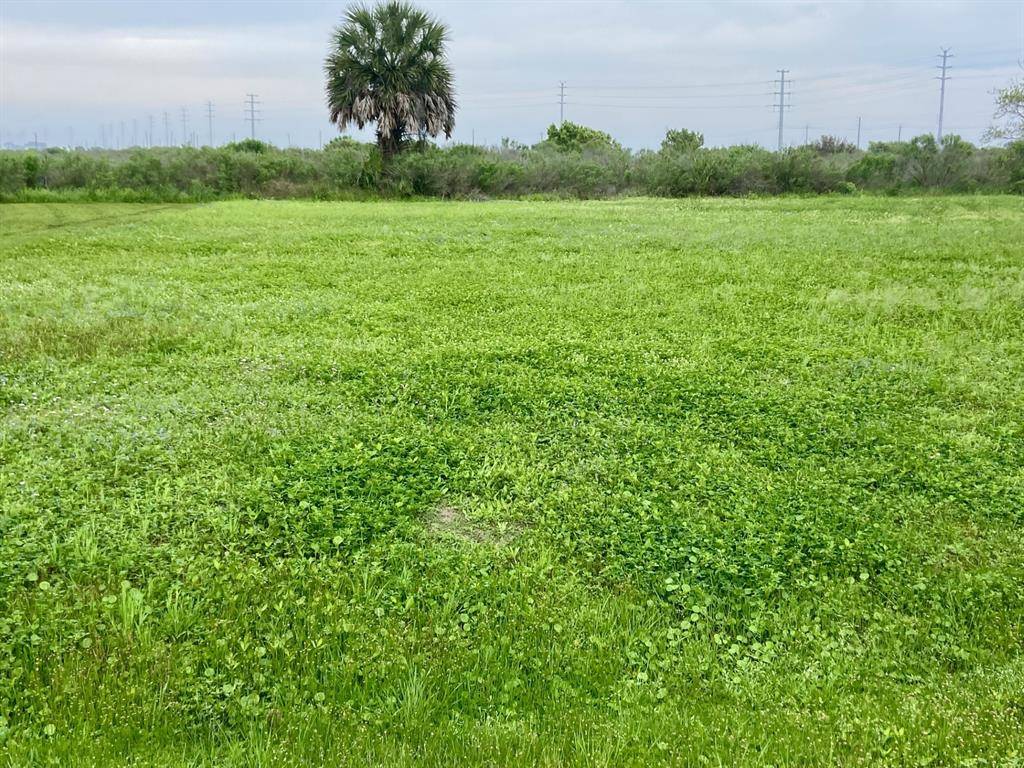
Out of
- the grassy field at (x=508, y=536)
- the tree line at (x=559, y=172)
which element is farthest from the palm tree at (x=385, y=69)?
the grassy field at (x=508, y=536)

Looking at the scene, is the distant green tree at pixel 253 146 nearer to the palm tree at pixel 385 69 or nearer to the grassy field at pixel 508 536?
the palm tree at pixel 385 69

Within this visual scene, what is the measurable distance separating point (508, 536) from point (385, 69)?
23.8 meters

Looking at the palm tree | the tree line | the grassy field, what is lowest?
the grassy field

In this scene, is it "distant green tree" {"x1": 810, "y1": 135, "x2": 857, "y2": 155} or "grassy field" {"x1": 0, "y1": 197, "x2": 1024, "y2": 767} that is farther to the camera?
"distant green tree" {"x1": 810, "y1": 135, "x2": 857, "y2": 155}

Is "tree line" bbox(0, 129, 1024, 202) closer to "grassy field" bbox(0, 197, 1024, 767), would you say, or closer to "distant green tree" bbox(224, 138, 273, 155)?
"distant green tree" bbox(224, 138, 273, 155)

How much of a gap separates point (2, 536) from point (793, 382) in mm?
4847

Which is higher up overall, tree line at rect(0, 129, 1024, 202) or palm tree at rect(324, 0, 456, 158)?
palm tree at rect(324, 0, 456, 158)

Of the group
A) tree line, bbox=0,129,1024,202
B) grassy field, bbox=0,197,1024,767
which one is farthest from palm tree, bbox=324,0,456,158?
grassy field, bbox=0,197,1024,767

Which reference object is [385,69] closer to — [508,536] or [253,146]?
[253,146]

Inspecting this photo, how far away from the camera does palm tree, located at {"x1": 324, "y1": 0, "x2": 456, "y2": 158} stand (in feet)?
80.3

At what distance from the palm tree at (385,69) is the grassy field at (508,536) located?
18.8 meters

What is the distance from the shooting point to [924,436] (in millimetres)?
4633

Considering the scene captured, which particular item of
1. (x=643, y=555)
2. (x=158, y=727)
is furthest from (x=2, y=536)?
(x=643, y=555)

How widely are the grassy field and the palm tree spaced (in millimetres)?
18790
